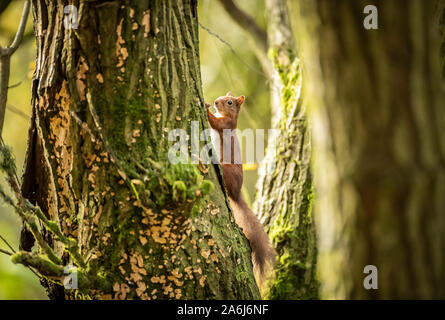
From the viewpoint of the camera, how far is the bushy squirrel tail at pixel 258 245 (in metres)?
2.15

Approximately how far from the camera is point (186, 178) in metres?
1.32

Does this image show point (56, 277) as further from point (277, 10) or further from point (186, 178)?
point (277, 10)

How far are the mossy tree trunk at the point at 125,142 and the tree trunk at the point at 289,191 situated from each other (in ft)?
2.52

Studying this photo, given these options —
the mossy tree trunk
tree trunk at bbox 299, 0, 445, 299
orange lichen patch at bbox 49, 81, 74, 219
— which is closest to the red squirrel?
the mossy tree trunk

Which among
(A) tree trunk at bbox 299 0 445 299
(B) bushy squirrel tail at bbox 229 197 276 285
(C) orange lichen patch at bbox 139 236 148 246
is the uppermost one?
(A) tree trunk at bbox 299 0 445 299

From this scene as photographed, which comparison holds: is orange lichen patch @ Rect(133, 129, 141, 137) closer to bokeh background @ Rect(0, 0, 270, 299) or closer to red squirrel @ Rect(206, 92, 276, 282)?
red squirrel @ Rect(206, 92, 276, 282)

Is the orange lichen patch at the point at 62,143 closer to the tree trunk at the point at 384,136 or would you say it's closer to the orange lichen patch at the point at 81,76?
the orange lichen patch at the point at 81,76

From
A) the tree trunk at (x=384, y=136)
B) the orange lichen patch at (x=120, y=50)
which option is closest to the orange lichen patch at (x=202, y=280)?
the tree trunk at (x=384, y=136)

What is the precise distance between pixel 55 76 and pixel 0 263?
5.58 metres

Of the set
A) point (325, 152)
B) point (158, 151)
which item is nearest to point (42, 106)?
point (158, 151)

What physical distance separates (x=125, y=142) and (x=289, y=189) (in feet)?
4.16

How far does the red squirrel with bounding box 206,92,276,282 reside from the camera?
2.16 meters

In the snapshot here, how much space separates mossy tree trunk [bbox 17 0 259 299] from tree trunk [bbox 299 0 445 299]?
1.98 ft

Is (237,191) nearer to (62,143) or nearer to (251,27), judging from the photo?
(62,143)
